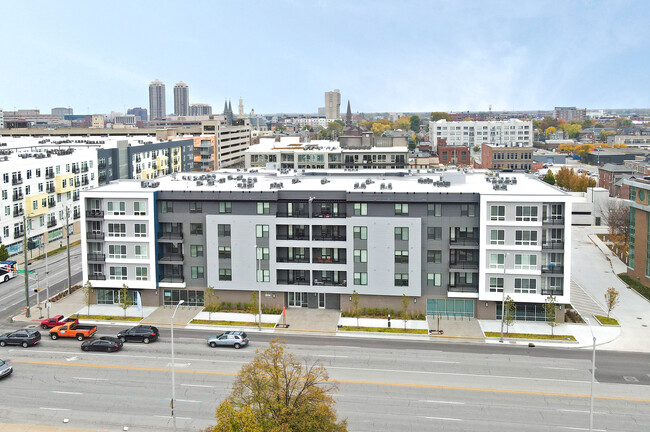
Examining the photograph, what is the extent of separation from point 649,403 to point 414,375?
56.0ft

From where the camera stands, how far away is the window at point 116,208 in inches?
2749

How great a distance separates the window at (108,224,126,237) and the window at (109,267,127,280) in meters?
3.79

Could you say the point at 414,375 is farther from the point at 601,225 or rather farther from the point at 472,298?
the point at 601,225

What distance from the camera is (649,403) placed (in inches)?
1784

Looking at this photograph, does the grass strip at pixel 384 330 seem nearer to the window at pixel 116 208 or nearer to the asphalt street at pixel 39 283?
the window at pixel 116 208

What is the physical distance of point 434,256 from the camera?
6581cm

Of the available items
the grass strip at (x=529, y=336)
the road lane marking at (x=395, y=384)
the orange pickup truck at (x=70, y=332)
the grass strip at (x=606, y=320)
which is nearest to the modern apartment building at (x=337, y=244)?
the grass strip at (x=529, y=336)

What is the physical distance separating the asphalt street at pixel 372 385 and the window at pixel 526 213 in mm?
13679

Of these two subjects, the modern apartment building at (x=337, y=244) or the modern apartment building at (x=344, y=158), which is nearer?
the modern apartment building at (x=337, y=244)

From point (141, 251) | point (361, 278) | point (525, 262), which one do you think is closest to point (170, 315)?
point (141, 251)

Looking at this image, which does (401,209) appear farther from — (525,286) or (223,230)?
(223,230)

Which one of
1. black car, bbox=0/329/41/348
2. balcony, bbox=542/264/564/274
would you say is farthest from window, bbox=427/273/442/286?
black car, bbox=0/329/41/348

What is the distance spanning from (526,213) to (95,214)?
4673cm

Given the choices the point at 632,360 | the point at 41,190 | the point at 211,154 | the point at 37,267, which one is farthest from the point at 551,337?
the point at 211,154
